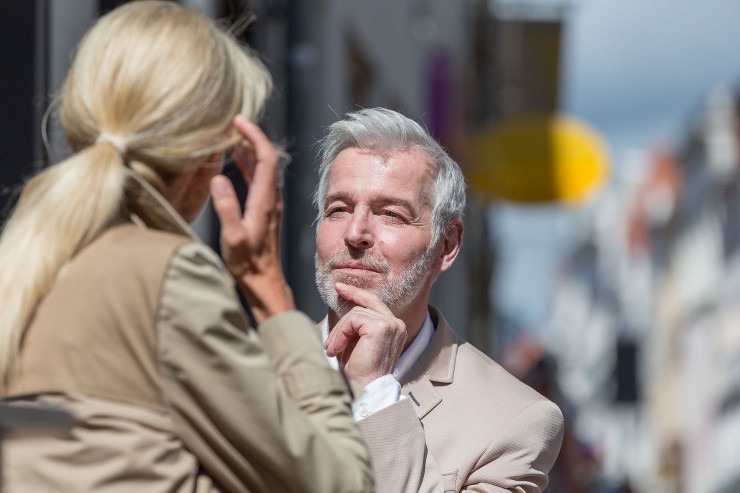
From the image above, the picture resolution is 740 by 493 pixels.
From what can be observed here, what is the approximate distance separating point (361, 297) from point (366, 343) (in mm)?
213

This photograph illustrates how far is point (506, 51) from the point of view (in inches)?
931

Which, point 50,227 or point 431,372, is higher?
point 50,227

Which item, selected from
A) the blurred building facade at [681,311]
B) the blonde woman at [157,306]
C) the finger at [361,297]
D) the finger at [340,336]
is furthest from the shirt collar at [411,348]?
the blurred building facade at [681,311]

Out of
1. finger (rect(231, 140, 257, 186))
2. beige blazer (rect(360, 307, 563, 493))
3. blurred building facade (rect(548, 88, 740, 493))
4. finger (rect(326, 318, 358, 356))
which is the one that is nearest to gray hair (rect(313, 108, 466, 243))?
beige blazer (rect(360, 307, 563, 493))

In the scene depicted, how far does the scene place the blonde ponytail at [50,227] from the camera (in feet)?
7.51

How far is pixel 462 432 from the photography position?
309 centimetres

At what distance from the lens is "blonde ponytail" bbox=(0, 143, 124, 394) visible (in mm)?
2289

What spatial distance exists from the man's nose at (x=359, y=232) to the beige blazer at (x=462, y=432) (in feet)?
0.95

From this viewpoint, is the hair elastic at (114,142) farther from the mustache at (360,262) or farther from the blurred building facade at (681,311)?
the blurred building facade at (681,311)

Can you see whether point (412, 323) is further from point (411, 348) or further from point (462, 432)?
point (462, 432)

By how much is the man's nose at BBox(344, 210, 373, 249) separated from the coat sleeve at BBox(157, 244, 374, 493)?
2.82ft

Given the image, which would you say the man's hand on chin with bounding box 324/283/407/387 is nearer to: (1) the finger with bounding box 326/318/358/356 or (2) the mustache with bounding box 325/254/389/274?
(1) the finger with bounding box 326/318/358/356

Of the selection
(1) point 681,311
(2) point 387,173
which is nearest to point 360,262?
(2) point 387,173

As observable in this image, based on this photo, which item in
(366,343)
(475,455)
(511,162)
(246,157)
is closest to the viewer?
(246,157)
